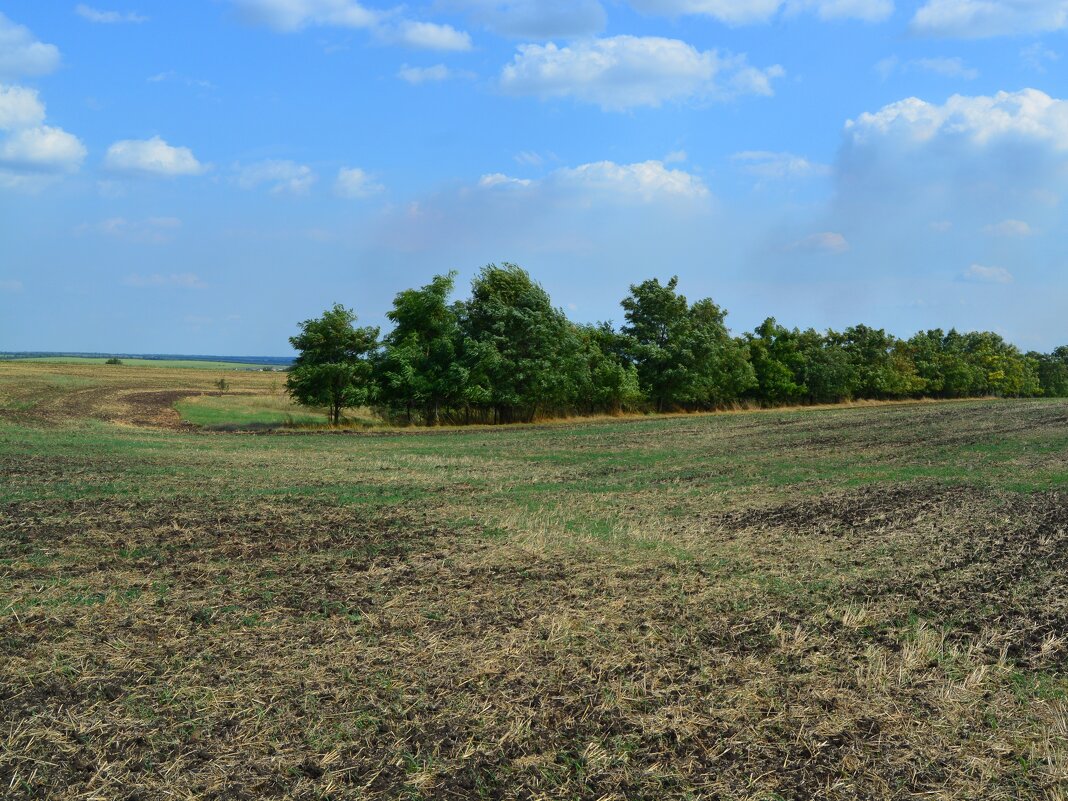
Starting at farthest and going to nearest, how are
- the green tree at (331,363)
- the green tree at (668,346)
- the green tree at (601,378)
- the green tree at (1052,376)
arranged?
the green tree at (1052,376)
the green tree at (668,346)
the green tree at (601,378)
the green tree at (331,363)

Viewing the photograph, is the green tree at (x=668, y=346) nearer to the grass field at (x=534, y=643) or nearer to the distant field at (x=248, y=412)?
the distant field at (x=248, y=412)

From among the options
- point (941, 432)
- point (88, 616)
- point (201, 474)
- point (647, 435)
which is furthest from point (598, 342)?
point (88, 616)

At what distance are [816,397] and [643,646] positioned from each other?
72.5 meters

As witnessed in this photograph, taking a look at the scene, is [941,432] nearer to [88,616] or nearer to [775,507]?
[775,507]

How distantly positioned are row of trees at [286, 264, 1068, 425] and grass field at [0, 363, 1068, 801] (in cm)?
2640

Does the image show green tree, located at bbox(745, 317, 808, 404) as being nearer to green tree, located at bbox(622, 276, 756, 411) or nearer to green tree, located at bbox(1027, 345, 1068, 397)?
green tree, located at bbox(622, 276, 756, 411)

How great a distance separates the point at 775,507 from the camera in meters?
15.9

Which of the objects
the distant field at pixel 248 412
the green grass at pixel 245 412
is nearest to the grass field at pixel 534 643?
the distant field at pixel 248 412

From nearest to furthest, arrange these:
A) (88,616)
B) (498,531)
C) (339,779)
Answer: (339,779), (88,616), (498,531)

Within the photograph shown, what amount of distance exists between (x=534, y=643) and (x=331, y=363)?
3757 centimetres

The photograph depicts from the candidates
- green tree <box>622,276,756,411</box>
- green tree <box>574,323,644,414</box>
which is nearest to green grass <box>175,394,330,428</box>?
green tree <box>574,323,644,414</box>

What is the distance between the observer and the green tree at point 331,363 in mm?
43125

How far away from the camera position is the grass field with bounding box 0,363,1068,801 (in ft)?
17.4

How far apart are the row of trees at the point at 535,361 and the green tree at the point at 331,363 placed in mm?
57
